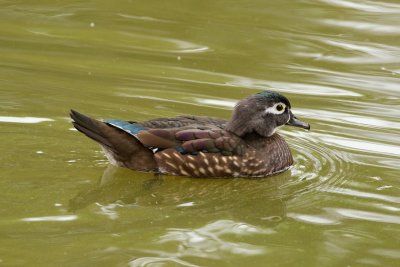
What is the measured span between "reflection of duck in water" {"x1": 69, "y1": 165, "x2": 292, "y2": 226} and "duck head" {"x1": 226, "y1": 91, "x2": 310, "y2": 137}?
49 centimetres

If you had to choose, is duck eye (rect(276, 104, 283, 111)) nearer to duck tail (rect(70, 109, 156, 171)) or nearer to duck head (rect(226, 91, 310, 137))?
duck head (rect(226, 91, 310, 137))

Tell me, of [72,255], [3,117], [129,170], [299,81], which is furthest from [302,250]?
[299,81]

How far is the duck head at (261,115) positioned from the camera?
9453 millimetres

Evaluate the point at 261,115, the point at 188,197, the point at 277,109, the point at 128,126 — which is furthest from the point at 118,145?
the point at 277,109

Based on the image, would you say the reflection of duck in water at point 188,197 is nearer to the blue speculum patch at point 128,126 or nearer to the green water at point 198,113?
the green water at point 198,113

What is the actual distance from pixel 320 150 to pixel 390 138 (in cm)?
82

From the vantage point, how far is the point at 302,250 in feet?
24.6

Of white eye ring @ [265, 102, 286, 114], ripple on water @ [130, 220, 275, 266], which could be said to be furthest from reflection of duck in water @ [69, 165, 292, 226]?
white eye ring @ [265, 102, 286, 114]

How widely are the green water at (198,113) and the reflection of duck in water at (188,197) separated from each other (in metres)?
0.02

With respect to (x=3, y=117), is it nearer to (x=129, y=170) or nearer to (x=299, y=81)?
(x=129, y=170)

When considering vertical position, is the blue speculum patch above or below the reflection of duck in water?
above

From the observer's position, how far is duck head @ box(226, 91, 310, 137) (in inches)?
372

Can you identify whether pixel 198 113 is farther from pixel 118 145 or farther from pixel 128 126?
pixel 118 145

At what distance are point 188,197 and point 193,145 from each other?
0.72 m
